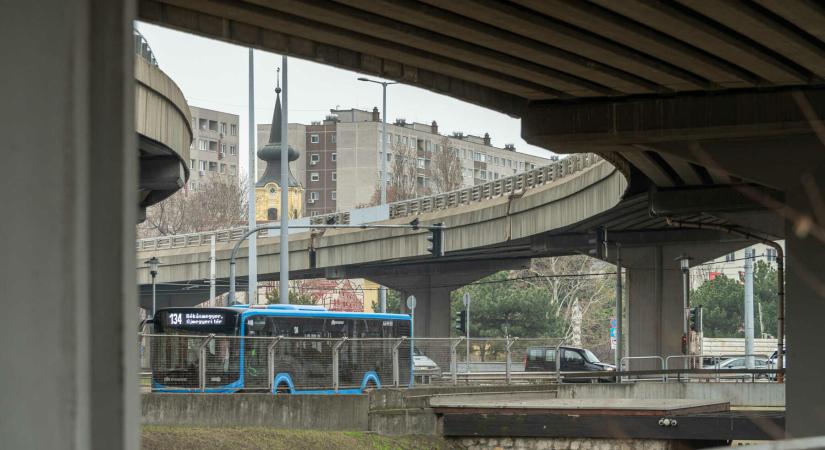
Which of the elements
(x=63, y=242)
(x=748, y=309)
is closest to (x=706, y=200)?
(x=748, y=309)

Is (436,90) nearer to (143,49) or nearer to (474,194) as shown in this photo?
(143,49)

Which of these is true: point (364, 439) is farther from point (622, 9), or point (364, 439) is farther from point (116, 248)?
point (116, 248)

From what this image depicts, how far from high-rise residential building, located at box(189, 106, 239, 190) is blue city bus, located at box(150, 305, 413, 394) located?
134052 mm

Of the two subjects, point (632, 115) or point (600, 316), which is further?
point (600, 316)

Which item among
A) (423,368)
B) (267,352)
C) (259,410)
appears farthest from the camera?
(423,368)

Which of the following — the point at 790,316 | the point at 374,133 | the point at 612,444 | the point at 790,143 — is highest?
the point at 374,133

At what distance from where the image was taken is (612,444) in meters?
24.9

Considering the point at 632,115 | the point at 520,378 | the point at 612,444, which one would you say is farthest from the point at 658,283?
the point at 632,115

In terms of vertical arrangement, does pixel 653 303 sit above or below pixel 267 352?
above

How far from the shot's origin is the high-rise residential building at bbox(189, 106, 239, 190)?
169 m

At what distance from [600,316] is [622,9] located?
8458 cm

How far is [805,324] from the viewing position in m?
22.0

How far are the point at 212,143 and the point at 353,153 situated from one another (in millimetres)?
25981

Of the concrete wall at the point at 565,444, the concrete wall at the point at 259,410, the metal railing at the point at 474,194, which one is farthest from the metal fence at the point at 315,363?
the metal railing at the point at 474,194
